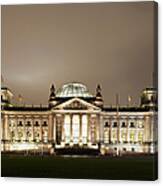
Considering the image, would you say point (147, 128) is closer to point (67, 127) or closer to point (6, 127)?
point (67, 127)

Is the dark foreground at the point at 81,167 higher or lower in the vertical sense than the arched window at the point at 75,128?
lower

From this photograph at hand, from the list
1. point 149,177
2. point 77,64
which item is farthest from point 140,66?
point 149,177

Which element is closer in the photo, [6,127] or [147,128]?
[147,128]

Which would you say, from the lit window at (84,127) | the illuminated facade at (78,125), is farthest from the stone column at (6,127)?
the lit window at (84,127)

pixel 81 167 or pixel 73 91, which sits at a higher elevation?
pixel 73 91

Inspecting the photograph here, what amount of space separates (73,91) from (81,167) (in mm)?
310

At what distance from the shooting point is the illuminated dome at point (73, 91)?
2945mm

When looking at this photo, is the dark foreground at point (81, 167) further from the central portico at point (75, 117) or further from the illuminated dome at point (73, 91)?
the illuminated dome at point (73, 91)

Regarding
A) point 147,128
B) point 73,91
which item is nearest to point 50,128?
point 73,91

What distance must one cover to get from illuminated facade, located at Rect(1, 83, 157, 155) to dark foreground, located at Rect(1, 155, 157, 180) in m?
0.03

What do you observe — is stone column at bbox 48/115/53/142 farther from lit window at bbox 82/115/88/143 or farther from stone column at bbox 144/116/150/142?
stone column at bbox 144/116/150/142

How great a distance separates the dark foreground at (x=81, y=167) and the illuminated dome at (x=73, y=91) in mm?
255

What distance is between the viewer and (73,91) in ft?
9.69

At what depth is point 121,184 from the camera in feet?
9.60
